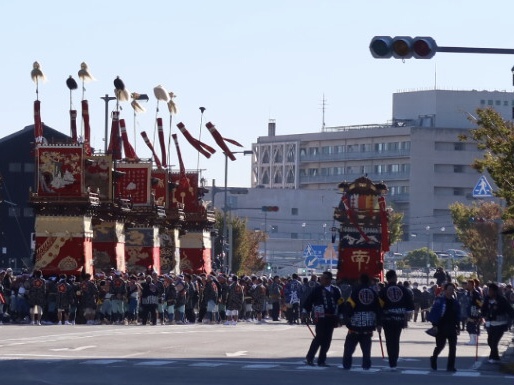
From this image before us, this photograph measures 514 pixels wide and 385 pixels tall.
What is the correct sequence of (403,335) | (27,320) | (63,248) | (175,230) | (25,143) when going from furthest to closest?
(25,143) < (175,230) < (63,248) < (27,320) < (403,335)

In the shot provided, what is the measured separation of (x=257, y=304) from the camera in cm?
6034

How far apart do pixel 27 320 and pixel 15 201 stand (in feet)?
158

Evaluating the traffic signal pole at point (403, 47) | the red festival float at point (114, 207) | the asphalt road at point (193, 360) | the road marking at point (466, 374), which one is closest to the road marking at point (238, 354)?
the asphalt road at point (193, 360)

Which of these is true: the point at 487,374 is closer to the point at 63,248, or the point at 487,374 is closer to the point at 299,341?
the point at 299,341

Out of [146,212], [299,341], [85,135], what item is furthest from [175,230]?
[299,341]

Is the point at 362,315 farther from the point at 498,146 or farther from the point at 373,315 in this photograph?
the point at 498,146

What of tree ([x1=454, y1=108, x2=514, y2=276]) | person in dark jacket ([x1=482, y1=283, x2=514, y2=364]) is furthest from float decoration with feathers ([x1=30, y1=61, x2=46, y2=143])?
person in dark jacket ([x1=482, y1=283, x2=514, y2=364])

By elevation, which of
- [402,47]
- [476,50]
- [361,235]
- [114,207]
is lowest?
[361,235]

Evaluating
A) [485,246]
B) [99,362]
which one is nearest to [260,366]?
[99,362]

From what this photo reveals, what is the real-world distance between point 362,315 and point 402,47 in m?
5.06

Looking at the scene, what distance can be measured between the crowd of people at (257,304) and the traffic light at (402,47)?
14.6 feet

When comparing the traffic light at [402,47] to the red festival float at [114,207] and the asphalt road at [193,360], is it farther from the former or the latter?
the red festival float at [114,207]

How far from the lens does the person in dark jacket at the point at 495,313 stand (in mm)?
31969

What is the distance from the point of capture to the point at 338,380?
1021 inches
